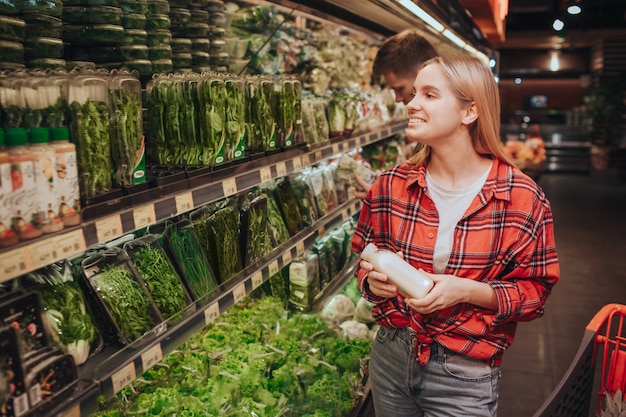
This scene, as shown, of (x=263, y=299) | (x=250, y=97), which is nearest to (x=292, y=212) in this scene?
(x=263, y=299)

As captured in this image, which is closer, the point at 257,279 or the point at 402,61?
the point at 257,279

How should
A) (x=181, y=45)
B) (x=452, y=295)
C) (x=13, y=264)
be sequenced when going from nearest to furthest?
(x=13, y=264) → (x=452, y=295) → (x=181, y=45)

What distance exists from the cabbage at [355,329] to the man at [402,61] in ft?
2.95

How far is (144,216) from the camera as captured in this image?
1589 millimetres

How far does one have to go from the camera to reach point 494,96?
188 cm

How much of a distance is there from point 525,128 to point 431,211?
12633 millimetres

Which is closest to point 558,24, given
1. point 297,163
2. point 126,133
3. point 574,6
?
point 574,6

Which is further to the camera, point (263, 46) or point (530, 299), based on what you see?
point (263, 46)

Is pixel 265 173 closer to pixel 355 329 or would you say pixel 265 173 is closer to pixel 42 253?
pixel 42 253

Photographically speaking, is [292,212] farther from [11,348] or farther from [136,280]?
[11,348]

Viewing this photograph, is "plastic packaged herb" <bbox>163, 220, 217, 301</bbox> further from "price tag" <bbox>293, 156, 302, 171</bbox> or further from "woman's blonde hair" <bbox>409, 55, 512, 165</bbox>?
"woman's blonde hair" <bbox>409, 55, 512, 165</bbox>

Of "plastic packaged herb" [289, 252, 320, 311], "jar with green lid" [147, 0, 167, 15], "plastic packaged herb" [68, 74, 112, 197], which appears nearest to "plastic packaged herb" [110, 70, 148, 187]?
"plastic packaged herb" [68, 74, 112, 197]

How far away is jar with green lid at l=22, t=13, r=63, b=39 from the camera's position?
67.3 inches

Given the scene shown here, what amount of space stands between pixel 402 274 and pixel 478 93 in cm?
61
